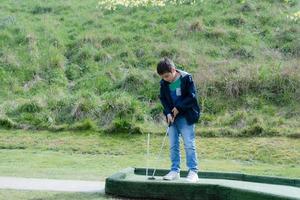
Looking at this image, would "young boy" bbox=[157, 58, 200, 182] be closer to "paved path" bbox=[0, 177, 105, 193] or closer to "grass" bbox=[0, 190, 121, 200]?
"grass" bbox=[0, 190, 121, 200]

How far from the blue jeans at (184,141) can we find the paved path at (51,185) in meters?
1.19

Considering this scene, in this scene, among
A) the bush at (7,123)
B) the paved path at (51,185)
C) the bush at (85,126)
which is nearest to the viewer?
the paved path at (51,185)

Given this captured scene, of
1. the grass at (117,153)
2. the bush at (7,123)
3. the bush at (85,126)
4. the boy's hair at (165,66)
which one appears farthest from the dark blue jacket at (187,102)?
the bush at (7,123)

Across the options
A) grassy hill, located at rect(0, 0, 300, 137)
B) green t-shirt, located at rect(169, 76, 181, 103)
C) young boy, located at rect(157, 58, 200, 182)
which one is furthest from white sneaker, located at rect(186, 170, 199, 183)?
grassy hill, located at rect(0, 0, 300, 137)

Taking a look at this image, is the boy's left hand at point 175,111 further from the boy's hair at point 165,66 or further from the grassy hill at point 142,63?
the grassy hill at point 142,63

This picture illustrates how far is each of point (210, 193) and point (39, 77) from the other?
45.8 ft

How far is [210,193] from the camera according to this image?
7242 mm

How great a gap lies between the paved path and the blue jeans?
119cm

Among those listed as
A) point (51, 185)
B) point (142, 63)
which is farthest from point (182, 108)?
point (142, 63)

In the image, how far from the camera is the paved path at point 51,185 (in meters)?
8.27

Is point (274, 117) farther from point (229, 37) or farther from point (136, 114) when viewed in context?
point (229, 37)

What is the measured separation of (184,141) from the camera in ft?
25.8

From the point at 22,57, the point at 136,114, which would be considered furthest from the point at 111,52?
the point at 136,114

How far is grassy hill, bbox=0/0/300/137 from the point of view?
1678cm
